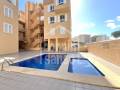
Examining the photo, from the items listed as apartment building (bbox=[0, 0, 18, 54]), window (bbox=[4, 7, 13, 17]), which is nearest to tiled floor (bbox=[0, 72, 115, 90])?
apartment building (bbox=[0, 0, 18, 54])

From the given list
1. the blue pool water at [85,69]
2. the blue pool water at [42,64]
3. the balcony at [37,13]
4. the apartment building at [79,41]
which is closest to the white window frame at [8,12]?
the blue pool water at [42,64]

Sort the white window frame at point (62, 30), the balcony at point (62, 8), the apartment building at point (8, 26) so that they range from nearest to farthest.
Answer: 1. the apartment building at point (8, 26)
2. the white window frame at point (62, 30)
3. the balcony at point (62, 8)

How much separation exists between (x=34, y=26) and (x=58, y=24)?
9.25 meters

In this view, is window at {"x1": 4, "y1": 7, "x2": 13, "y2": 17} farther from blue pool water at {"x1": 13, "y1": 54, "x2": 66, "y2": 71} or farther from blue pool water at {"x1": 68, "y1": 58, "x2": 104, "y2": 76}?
blue pool water at {"x1": 68, "y1": 58, "x2": 104, "y2": 76}

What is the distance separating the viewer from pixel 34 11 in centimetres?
3331

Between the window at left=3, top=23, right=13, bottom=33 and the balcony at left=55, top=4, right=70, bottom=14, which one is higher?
the balcony at left=55, top=4, right=70, bottom=14

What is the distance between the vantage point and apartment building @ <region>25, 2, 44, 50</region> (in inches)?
1262

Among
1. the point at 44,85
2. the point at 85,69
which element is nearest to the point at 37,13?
the point at 85,69

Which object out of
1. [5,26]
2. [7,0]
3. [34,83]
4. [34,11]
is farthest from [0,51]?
[34,11]

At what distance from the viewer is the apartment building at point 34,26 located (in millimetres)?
32062

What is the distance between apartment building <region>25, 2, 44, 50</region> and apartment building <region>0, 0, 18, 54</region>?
9520 millimetres

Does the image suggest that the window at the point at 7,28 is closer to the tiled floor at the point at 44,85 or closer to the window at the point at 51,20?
the window at the point at 51,20

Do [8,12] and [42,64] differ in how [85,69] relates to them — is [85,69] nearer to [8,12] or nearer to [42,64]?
[42,64]

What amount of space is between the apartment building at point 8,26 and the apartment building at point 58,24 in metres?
5.84
